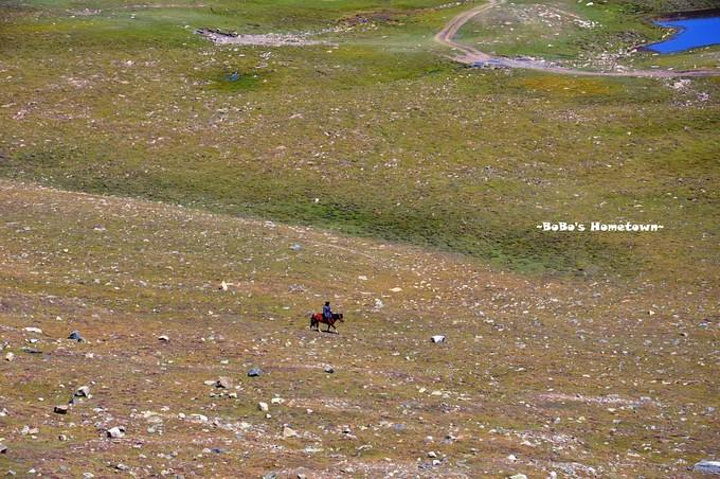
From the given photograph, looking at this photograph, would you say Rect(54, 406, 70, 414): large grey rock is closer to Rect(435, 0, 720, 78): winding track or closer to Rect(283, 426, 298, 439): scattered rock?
Rect(283, 426, 298, 439): scattered rock

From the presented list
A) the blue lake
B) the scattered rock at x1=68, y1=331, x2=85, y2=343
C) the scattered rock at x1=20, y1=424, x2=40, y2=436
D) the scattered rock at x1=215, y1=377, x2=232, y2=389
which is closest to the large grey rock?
the scattered rock at x1=20, y1=424, x2=40, y2=436

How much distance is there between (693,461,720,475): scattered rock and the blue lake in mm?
60143

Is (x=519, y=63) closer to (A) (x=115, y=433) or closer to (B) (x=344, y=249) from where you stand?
(B) (x=344, y=249)

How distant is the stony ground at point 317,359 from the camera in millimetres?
26844

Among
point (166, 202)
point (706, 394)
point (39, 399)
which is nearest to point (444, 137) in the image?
point (166, 202)

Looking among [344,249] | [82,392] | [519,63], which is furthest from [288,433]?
[519,63]

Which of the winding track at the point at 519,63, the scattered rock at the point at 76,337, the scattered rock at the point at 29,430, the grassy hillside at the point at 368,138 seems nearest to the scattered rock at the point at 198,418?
the scattered rock at the point at 29,430

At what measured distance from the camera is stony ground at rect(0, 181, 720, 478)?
26.8 m

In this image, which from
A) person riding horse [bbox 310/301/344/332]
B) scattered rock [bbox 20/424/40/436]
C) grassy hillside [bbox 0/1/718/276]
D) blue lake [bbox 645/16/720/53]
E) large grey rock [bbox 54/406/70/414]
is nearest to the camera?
scattered rock [bbox 20/424/40/436]

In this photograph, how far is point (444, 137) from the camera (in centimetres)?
6394

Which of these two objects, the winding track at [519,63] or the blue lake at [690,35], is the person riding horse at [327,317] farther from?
the blue lake at [690,35]

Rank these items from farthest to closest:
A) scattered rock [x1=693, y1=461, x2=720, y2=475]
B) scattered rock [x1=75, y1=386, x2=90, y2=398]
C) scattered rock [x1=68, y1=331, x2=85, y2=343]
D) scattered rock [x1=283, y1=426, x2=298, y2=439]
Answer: scattered rock [x1=68, y1=331, x2=85, y2=343]
scattered rock [x1=75, y1=386, x2=90, y2=398]
scattered rock [x1=283, y1=426, x2=298, y2=439]
scattered rock [x1=693, y1=461, x2=720, y2=475]

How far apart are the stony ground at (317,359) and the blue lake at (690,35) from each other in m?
43.1

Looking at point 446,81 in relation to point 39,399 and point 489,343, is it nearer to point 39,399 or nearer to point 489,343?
point 489,343
